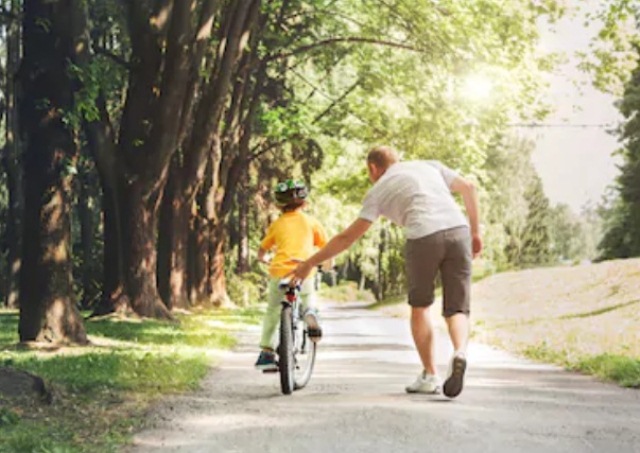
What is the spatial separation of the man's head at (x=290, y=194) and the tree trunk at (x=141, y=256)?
11701mm

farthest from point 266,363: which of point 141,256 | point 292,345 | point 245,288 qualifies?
point 245,288

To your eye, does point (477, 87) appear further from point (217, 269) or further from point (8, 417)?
point (8, 417)

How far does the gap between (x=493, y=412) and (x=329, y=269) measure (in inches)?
97.6

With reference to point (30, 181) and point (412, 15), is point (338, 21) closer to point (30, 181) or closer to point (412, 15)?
point (412, 15)

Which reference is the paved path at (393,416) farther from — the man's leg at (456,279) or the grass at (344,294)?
the grass at (344,294)

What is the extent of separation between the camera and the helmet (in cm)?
977

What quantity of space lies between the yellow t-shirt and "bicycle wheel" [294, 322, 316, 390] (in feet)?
1.78

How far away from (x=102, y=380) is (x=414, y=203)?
3458mm

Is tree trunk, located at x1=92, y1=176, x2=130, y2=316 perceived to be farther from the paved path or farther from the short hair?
the short hair

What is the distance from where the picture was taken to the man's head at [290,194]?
9.77 m

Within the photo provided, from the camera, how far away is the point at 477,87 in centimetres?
2586

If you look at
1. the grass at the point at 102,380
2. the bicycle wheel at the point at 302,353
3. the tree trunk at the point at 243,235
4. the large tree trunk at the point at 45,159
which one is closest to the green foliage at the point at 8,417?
the grass at the point at 102,380

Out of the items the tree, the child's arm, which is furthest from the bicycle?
the tree

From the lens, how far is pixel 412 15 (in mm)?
25516
